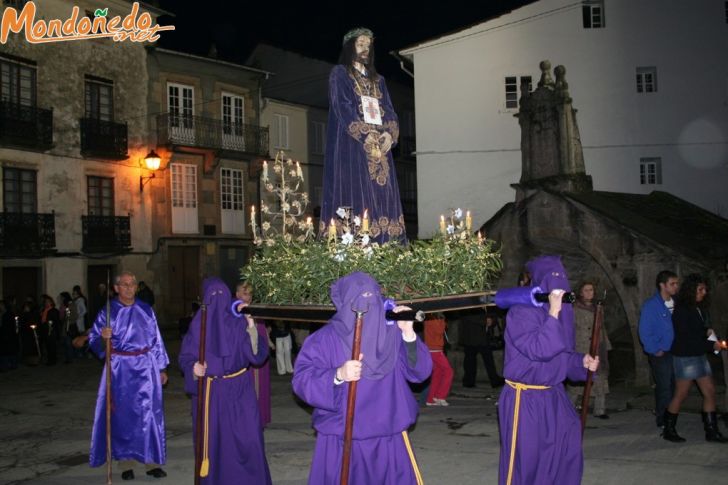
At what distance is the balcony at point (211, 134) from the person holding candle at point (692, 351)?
76.8 feet

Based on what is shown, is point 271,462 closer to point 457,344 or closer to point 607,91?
point 457,344

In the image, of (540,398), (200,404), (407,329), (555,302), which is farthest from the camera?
(200,404)

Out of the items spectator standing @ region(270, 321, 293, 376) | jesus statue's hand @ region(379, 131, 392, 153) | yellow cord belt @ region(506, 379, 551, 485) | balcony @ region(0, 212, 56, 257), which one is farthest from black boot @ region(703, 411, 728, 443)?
balcony @ region(0, 212, 56, 257)

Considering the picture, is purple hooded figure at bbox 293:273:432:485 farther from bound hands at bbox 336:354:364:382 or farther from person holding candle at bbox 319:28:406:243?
person holding candle at bbox 319:28:406:243

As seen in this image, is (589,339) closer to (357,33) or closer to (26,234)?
(357,33)

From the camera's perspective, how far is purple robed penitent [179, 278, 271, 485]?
6.39 meters

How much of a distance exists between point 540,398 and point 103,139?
79.8ft

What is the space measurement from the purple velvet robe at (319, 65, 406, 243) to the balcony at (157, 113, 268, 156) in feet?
75.2

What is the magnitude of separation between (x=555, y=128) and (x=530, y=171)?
939mm

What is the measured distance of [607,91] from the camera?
87.6 ft

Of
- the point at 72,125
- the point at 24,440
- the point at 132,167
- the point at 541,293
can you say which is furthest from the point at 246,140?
the point at 541,293

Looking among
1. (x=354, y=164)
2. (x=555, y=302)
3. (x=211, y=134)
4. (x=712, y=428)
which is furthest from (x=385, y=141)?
(x=211, y=134)

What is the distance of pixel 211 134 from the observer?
98.5 feet

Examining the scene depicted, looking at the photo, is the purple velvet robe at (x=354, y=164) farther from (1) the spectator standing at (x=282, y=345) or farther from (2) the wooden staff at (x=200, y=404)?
(1) the spectator standing at (x=282, y=345)
